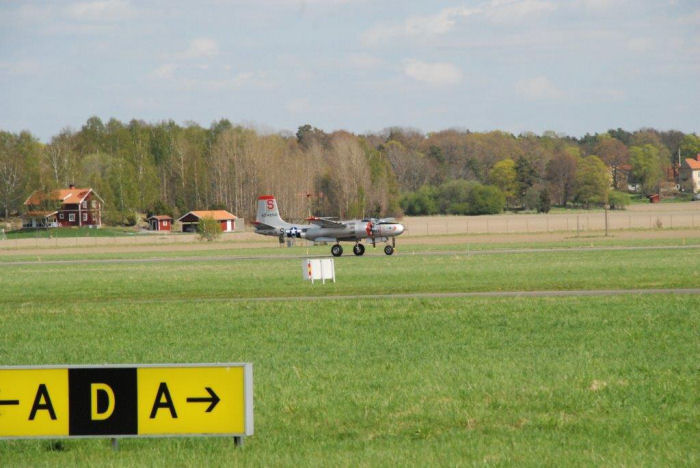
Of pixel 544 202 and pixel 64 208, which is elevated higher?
pixel 64 208

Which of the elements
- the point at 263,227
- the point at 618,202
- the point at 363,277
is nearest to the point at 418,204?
the point at 618,202

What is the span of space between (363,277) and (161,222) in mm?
97951

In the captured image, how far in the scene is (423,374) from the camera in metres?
14.6

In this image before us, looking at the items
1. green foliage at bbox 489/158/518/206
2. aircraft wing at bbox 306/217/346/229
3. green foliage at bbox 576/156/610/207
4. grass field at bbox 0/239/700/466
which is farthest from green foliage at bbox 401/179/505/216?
grass field at bbox 0/239/700/466

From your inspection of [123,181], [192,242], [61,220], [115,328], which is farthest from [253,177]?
[115,328]

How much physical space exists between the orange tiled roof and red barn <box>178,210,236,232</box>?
551 inches

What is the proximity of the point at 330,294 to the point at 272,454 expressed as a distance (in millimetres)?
20887

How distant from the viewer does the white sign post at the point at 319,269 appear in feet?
121

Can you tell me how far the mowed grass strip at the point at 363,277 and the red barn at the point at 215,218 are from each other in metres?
72.5

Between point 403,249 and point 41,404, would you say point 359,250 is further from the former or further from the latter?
point 41,404

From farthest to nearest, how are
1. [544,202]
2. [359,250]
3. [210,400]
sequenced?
[544,202], [359,250], [210,400]

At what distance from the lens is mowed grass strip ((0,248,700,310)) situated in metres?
32.0

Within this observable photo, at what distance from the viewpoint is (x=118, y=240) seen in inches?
4345

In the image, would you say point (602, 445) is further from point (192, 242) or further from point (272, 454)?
point (192, 242)
